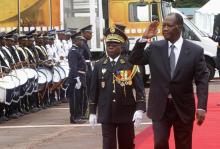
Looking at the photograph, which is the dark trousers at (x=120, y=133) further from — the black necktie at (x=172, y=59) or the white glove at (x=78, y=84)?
the white glove at (x=78, y=84)

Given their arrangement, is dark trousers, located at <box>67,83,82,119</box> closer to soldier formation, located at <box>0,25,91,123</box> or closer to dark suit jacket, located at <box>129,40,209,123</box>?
soldier formation, located at <box>0,25,91,123</box>

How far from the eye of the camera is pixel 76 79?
1553 centimetres

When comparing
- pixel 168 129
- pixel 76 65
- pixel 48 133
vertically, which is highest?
pixel 76 65

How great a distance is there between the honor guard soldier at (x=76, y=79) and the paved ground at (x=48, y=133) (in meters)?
0.34

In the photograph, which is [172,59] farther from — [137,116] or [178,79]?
[137,116]

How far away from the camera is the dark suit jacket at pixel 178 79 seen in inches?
295

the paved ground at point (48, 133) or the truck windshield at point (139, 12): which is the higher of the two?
the truck windshield at point (139, 12)

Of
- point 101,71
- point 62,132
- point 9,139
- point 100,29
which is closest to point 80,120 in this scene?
point 62,132

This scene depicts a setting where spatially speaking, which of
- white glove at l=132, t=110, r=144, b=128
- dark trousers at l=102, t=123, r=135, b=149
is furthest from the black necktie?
dark trousers at l=102, t=123, r=135, b=149

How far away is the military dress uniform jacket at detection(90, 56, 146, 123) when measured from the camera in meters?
8.21

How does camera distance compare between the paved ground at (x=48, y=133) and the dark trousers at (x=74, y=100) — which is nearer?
the paved ground at (x=48, y=133)

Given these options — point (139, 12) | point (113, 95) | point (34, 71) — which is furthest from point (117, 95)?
point (139, 12)

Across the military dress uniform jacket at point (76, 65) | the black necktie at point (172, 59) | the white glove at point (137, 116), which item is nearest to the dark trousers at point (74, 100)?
the military dress uniform jacket at point (76, 65)

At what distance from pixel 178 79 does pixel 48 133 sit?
267 inches
